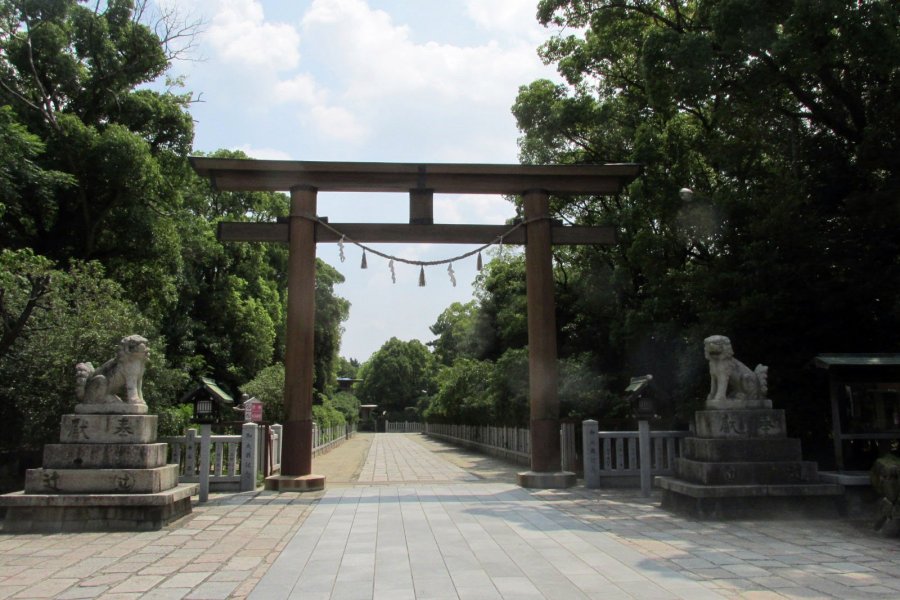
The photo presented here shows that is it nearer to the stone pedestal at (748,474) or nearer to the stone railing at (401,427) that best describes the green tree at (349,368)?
the stone railing at (401,427)

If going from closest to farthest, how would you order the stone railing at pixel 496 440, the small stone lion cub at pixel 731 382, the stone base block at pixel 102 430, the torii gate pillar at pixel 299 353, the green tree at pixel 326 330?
the stone base block at pixel 102 430
the small stone lion cub at pixel 731 382
the torii gate pillar at pixel 299 353
the stone railing at pixel 496 440
the green tree at pixel 326 330

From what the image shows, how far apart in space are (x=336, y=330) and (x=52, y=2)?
2657cm

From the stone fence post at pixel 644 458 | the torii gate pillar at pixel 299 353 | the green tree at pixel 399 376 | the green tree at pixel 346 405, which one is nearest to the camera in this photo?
the stone fence post at pixel 644 458

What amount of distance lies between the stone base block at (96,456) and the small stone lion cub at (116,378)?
0.55 m

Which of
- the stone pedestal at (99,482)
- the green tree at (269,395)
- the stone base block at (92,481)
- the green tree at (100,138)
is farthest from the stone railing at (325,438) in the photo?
the stone base block at (92,481)

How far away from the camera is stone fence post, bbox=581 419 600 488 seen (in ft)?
37.5

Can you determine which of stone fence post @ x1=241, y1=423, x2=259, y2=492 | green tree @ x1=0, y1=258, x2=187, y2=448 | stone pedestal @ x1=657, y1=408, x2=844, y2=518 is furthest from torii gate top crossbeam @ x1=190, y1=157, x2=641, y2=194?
stone pedestal @ x1=657, y1=408, x2=844, y2=518

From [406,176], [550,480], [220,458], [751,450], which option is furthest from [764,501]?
[220,458]

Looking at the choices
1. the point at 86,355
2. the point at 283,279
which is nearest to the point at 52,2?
the point at 86,355

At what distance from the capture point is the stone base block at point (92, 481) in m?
7.53

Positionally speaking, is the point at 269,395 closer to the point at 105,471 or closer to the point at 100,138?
the point at 100,138

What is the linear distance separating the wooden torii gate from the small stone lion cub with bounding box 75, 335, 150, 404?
3.37 meters

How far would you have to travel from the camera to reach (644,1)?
49.8 ft

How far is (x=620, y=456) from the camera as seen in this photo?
11.7 meters
